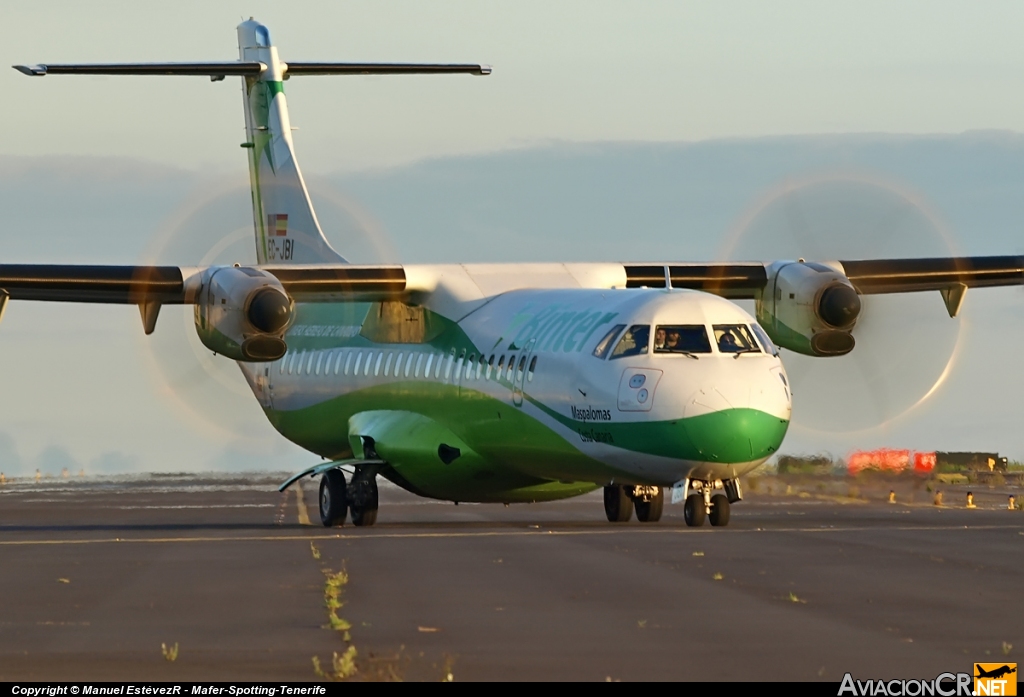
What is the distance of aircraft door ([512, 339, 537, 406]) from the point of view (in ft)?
82.8

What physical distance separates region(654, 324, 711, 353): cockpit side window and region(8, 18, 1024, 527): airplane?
2cm

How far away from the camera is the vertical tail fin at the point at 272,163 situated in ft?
122

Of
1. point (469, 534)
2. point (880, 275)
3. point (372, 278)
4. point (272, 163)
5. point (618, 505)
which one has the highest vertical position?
point (272, 163)

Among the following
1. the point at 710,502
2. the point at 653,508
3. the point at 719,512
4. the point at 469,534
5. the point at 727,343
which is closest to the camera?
the point at 727,343

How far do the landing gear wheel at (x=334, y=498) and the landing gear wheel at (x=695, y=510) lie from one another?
6.45m

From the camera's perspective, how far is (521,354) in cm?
2550

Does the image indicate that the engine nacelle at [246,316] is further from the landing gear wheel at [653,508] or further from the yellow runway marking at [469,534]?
the landing gear wheel at [653,508]

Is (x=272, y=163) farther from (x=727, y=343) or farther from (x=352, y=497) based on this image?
(x=727, y=343)

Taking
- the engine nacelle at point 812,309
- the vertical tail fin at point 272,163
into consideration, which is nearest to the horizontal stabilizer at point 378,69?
the vertical tail fin at point 272,163

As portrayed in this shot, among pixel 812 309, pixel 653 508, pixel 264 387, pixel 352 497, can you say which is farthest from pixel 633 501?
pixel 264 387

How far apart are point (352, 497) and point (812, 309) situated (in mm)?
7772

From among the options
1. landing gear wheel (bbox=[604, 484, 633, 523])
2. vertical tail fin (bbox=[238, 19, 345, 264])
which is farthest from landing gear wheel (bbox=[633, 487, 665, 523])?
vertical tail fin (bbox=[238, 19, 345, 264])

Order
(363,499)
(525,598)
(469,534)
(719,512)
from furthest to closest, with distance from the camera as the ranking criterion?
(363,499), (719,512), (469,534), (525,598)

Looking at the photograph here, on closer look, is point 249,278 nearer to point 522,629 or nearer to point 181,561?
point 181,561
